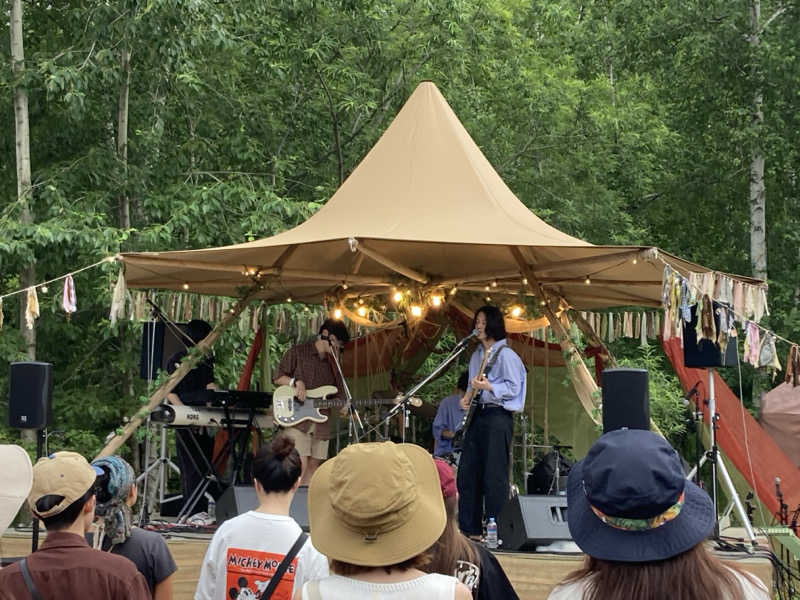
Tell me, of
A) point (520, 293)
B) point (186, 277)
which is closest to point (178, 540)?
point (186, 277)

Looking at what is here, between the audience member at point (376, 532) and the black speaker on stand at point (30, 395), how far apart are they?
3860mm

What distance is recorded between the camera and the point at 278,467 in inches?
144

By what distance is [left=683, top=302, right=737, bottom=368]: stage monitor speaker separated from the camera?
7.84 metres

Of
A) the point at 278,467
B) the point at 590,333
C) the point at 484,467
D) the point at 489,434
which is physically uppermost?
the point at 590,333

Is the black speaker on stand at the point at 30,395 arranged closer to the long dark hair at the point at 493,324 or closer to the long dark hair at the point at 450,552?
the long dark hair at the point at 493,324

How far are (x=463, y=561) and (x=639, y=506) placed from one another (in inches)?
54.0

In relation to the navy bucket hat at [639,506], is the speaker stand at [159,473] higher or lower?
lower

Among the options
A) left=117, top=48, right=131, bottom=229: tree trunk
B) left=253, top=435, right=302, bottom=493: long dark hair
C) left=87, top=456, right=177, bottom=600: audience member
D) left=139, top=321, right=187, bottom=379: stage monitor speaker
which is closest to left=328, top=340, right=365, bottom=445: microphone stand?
left=139, top=321, right=187, bottom=379: stage monitor speaker

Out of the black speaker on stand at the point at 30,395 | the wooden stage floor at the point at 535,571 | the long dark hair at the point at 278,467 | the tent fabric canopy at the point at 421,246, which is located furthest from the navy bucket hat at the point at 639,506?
the tent fabric canopy at the point at 421,246

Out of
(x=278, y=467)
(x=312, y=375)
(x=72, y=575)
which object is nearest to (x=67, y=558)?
(x=72, y=575)

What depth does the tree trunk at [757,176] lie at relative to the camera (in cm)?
1521

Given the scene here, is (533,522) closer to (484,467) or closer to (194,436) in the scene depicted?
(484,467)

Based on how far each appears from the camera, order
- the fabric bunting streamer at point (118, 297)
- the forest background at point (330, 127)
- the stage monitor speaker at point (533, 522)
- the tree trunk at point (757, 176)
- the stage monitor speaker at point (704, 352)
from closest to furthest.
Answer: the stage monitor speaker at point (533, 522)
the stage monitor speaker at point (704, 352)
the fabric bunting streamer at point (118, 297)
the forest background at point (330, 127)
the tree trunk at point (757, 176)

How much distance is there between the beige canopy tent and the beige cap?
4695 mm
